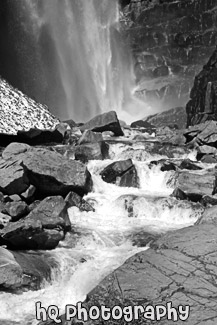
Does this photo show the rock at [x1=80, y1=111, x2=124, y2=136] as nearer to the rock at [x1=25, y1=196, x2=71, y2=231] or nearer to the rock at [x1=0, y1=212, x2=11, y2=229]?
the rock at [x1=25, y1=196, x2=71, y2=231]

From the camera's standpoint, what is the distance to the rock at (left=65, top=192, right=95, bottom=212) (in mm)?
13406

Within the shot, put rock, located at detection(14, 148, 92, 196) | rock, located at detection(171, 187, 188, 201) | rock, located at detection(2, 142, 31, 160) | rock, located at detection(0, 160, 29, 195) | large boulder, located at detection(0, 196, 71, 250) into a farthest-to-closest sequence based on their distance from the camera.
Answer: rock, located at detection(2, 142, 31, 160)
rock, located at detection(14, 148, 92, 196)
rock, located at detection(171, 187, 188, 201)
rock, located at detection(0, 160, 29, 195)
large boulder, located at detection(0, 196, 71, 250)

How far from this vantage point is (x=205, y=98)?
37.9m

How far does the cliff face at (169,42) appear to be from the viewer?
60.2 meters

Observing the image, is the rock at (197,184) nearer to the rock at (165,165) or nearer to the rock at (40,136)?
the rock at (165,165)

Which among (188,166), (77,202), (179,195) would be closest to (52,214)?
(77,202)

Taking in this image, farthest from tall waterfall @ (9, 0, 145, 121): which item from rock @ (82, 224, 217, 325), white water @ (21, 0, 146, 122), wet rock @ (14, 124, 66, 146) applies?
rock @ (82, 224, 217, 325)

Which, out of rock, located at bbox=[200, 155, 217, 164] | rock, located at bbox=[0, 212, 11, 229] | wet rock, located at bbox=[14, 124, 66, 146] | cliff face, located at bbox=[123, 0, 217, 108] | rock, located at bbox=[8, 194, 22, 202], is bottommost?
rock, located at bbox=[0, 212, 11, 229]

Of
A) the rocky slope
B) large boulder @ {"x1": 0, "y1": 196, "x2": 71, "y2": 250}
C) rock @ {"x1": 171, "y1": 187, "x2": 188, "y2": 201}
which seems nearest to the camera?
large boulder @ {"x1": 0, "y1": 196, "x2": 71, "y2": 250}

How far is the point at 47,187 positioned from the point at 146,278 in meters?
8.34

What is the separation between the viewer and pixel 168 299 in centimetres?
540

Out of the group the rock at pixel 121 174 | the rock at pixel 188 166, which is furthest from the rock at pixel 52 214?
the rock at pixel 188 166

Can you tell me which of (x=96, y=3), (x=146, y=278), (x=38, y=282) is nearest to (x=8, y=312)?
(x=38, y=282)

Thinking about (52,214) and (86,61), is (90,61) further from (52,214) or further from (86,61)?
(52,214)
